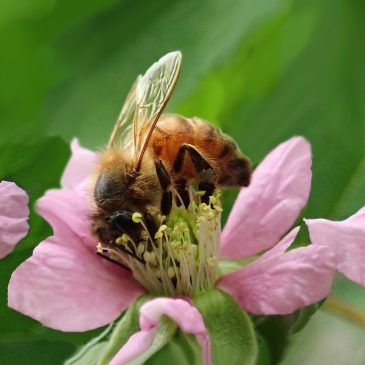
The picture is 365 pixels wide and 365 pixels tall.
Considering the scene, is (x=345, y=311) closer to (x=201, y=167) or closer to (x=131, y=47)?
(x=201, y=167)

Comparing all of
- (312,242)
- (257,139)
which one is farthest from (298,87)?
(312,242)

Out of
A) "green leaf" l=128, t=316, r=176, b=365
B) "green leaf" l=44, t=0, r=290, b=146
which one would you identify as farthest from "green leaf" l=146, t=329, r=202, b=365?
"green leaf" l=44, t=0, r=290, b=146

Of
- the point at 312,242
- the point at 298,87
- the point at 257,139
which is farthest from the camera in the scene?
the point at 298,87

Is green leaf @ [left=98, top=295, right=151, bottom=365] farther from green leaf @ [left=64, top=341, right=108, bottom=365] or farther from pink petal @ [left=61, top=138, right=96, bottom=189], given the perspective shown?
pink petal @ [left=61, top=138, right=96, bottom=189]

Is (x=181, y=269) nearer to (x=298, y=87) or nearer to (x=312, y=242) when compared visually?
(x=312, y=242)

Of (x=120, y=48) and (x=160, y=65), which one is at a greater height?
(x=160, y=65)

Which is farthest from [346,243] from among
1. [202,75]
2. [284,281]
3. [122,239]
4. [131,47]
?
[131,47]

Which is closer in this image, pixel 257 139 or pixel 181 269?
pixel 181 269

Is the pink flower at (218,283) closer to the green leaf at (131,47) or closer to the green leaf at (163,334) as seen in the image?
the green leaf at (163,334)

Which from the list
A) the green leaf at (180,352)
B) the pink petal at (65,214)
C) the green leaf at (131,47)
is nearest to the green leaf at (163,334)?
the green leaf at (180,352)
